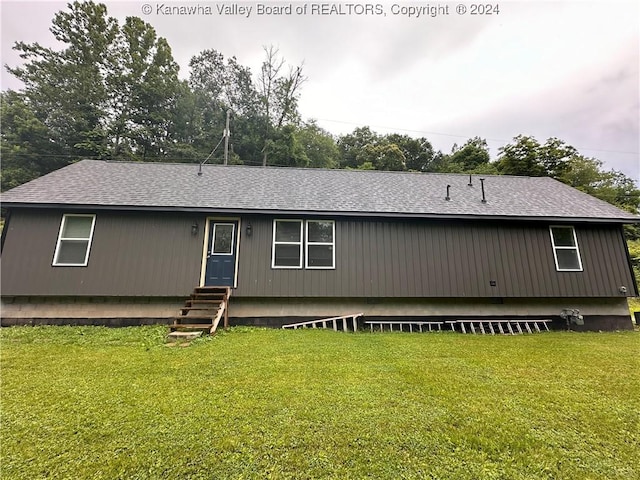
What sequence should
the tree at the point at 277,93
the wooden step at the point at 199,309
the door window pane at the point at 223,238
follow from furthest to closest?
the tree at the point at 277,93, the door window pane at the point at 223,238, the wooden step at the point at 199,309

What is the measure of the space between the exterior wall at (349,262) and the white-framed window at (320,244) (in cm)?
20

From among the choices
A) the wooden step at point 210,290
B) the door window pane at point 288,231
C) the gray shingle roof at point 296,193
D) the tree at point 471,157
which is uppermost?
the tree at point 471,157

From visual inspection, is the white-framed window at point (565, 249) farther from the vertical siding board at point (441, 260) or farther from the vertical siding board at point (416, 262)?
the vertical siding board at point (416, 262)

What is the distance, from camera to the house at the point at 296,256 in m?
6.65

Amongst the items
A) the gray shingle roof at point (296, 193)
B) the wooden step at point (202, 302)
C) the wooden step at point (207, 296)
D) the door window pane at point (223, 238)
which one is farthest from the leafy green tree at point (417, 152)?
the wooden step at point (202, 302)

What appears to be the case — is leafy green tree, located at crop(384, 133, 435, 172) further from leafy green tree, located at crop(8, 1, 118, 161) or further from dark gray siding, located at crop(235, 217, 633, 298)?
leafy green tree, located at crop(8, 1, 118, 161)

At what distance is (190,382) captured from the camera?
11.1ft

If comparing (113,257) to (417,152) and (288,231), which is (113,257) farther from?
(417,152)

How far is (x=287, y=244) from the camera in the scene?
24.1 ft

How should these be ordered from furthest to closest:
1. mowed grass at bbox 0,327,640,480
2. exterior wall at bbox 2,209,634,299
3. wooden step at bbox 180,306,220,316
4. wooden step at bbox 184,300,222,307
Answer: exterior wall at bbox 2,209,634,299, wooden step at bbox 184,300,222,307, wooden step at bbox 180,306,220,316, mowed grass at bbox 0,327,640,480

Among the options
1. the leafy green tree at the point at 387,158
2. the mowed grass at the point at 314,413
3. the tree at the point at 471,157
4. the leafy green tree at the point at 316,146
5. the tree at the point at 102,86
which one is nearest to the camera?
the mowed grass at the point at 314,413

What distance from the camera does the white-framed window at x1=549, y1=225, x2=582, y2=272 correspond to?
24.7ft

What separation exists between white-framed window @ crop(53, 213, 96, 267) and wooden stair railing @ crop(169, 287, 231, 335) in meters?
2.96

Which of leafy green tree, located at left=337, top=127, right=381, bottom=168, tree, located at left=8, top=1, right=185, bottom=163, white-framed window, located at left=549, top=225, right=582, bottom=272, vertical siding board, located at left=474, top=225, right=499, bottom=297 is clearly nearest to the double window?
vertical siding board, located at left=474, top=225, right=499, bottom=297
